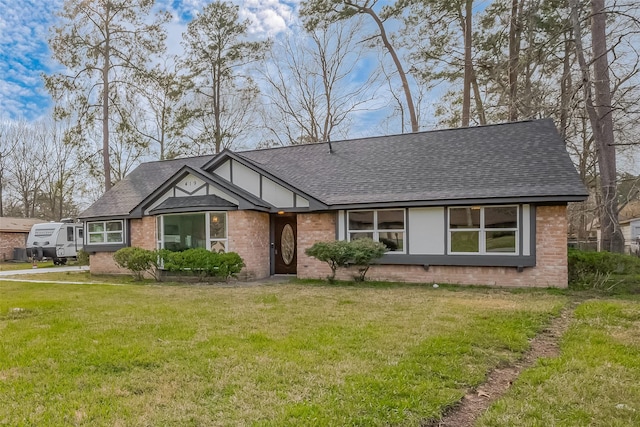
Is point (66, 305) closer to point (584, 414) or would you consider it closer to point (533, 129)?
point (584, 414)

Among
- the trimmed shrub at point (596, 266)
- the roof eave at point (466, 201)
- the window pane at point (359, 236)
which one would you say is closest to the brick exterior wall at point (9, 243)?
the roof eave at point (466, 201)

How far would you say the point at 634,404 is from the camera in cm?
327

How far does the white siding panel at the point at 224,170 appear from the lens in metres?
13.7

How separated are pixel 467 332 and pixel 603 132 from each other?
1021 cm

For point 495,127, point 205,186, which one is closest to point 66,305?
point 205,186

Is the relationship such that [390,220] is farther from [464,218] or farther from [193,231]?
[193,231]

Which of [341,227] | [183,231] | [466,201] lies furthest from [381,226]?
[183,231]

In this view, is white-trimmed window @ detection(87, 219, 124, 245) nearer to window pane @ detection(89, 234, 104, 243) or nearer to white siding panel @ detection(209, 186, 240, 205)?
window pane @ detection(89, 234, 104, 243)

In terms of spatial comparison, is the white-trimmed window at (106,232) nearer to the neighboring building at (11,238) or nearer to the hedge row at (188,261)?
the hedge row at (188,261)

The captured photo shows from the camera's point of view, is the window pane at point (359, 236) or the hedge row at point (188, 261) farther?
the window pane at point (359, 236)

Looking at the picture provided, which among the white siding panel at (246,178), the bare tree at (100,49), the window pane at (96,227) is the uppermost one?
the bare tree at (100,49)

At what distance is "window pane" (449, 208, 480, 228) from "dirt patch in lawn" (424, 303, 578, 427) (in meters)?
4.93

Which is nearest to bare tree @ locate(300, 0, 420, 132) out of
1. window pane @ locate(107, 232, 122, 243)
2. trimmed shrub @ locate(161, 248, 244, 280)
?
trimmed shrub @ locate(161, 248, 244, 280)

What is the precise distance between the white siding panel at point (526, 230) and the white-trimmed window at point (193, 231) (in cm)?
862
